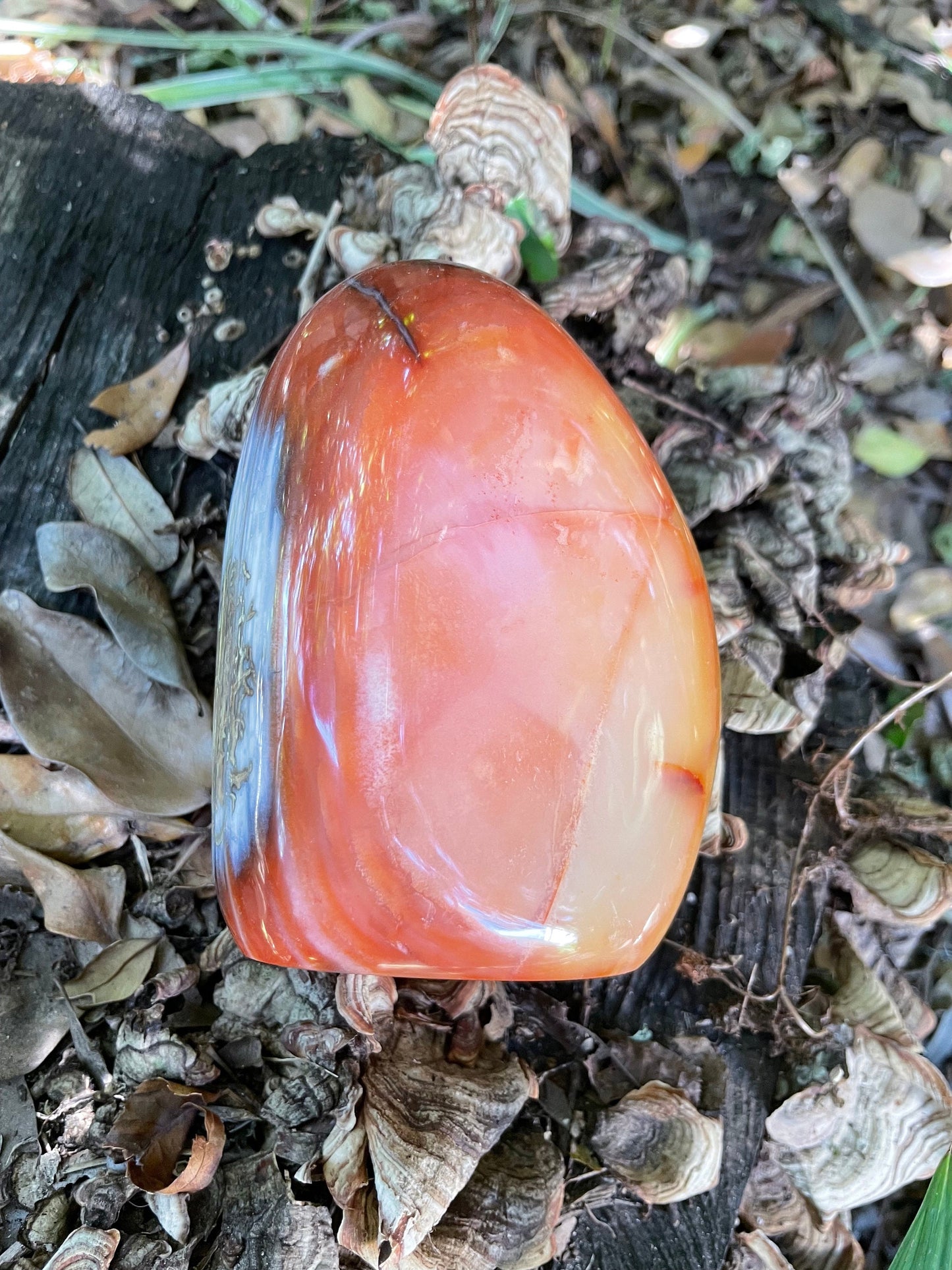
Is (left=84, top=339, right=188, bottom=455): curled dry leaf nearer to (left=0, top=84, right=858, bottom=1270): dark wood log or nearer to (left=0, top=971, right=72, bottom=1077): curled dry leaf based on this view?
(left=0, top=84, right=858, bottom=1270): dark wood log

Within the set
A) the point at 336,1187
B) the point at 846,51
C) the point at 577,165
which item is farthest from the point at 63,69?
the point at 336,1187

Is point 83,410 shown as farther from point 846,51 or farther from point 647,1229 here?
point 846,51

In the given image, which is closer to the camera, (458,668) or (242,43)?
(458,668)

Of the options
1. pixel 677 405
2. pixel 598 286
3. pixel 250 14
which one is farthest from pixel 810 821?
pixel 250 14

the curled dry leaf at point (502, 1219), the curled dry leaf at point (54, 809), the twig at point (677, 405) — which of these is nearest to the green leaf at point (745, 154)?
the twig at point (677, 405)

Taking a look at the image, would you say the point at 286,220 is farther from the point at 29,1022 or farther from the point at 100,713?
the point at 29,1022

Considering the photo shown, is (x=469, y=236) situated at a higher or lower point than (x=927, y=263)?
higher

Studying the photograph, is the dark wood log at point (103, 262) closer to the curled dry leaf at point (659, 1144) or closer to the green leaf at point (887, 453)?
Answer: the curled dry leaf at point (659, 1144)

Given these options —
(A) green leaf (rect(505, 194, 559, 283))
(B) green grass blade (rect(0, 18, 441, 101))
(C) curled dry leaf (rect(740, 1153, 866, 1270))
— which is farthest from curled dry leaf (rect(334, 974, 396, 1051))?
(B) green grass blade (rect(0, 18, 441, 101))
